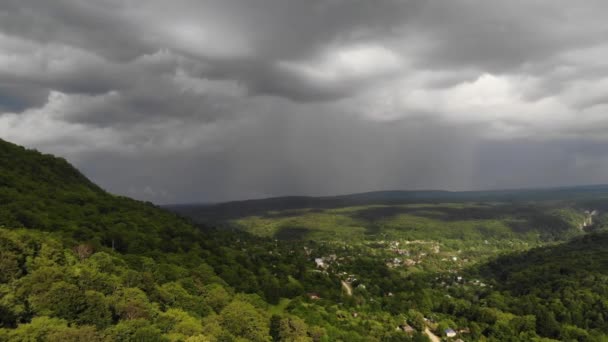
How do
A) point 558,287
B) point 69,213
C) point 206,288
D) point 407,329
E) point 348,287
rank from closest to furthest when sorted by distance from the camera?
1. point 206,288
2. point 69,213
3. point 407,329
4. point 348,287
5. point 558,287

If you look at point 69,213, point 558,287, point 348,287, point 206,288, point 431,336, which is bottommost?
point 558,287

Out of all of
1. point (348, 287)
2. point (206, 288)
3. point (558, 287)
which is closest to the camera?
point (206, 288)

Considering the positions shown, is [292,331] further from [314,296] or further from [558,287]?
[558,287]

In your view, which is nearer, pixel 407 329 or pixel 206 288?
pixel 206 288

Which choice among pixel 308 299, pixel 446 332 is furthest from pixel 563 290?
pixel 308 299

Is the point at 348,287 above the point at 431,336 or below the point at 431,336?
above

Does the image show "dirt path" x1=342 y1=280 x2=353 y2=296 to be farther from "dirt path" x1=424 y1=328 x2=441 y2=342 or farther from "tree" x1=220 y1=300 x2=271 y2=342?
"tree" x1=220 y1=300 x2=271 y2=342

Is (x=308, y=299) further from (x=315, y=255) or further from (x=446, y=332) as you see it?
(x=315, y=255)

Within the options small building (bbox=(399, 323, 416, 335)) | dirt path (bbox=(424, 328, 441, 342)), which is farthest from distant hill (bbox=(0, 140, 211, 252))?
dirt path (bbox=(424, 328, 441, 342))

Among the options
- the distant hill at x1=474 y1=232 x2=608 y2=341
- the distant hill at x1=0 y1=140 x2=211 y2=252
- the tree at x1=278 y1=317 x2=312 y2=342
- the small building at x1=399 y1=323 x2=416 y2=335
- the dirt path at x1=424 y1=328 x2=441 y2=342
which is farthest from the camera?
the distant hill at x1=474 y1=232 x2=608 y2=341

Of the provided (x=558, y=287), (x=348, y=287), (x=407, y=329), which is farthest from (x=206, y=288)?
(x=558, y=287)

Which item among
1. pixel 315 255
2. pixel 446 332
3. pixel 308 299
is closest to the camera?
pixel 308 299
